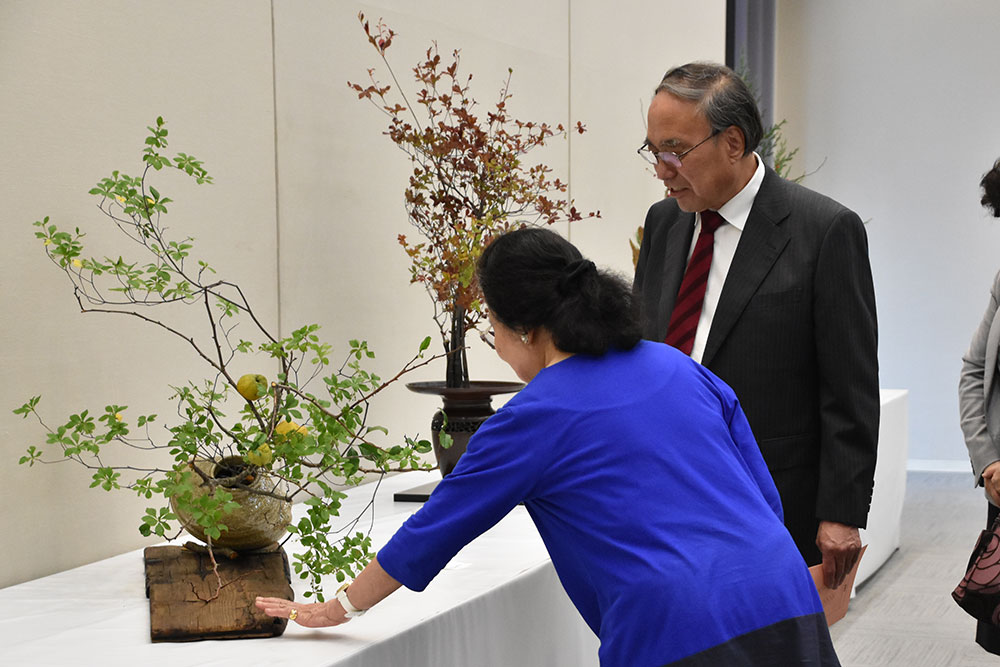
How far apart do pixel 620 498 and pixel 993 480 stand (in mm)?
1507

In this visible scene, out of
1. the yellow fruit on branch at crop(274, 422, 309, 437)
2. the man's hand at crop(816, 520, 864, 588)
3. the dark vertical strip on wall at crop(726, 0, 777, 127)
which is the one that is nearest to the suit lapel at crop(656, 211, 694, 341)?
the man's hand at crop(816, 520, 864, 588)

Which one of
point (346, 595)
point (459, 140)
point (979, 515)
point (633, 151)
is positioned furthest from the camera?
point (979, 515)

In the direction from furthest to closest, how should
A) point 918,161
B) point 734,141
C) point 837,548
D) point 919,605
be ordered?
point 918,161 → point 919,605 → point 734,141 → point 837,548

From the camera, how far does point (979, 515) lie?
18.9 feet

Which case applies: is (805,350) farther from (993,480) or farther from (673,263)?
(993,480)

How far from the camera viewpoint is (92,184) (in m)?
2.00

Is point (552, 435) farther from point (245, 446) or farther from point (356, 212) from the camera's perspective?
point (356, 212)

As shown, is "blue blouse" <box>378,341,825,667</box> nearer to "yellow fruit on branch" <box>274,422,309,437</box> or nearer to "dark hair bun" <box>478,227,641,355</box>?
"dark hair bun" <box>478,227,641,355</box>

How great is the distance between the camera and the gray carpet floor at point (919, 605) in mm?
3514

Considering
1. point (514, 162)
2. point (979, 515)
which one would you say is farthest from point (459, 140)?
point (979, 515)

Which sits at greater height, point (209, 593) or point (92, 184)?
point (92, 184)

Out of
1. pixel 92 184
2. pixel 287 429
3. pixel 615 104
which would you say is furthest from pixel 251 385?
pixel 615 104

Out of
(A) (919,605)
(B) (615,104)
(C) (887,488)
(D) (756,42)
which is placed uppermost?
(D) (756,42)

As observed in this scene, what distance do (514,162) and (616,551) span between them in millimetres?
1371
